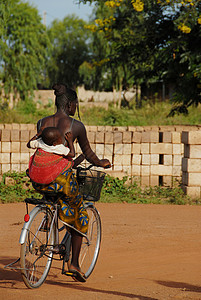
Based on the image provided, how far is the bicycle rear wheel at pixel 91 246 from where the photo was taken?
15.1ft

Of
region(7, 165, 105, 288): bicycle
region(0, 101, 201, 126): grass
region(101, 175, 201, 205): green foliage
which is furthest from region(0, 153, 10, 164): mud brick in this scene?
region(0, 101, 201, 126): grass

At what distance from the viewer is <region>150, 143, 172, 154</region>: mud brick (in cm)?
1160

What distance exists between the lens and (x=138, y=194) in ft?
34.4

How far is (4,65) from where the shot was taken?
118 feet

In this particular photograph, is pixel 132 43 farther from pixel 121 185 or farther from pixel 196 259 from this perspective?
pixel 196 259

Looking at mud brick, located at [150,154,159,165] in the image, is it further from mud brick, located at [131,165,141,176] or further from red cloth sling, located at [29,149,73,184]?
red cloth sling, located at [29,149,73,184]

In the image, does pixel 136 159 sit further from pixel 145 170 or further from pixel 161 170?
pixel 161 170

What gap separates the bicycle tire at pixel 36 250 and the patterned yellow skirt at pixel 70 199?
148mm

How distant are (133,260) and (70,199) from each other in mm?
1596

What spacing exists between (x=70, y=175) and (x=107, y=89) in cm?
4443

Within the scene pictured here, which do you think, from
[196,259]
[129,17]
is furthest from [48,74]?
[196,259]

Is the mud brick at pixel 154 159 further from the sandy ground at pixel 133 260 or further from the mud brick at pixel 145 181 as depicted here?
the sandy ground at pixel 133 260

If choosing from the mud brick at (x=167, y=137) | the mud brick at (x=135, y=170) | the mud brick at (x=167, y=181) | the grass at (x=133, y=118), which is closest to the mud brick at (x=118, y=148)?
the mud brick at (x=135, y=170)

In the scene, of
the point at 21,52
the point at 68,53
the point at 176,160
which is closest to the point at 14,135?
the point at 176,160
